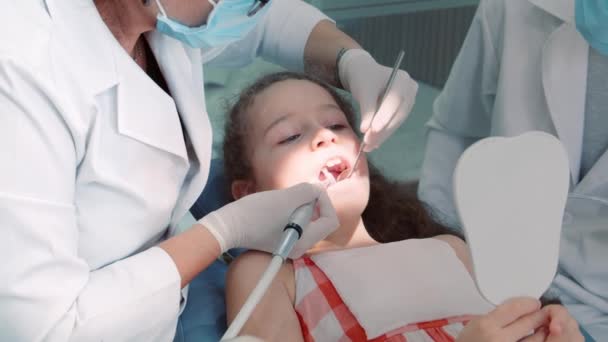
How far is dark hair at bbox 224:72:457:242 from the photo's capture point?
1.73m

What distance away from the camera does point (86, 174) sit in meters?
1.12

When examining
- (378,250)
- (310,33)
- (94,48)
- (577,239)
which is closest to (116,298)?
(94,48)

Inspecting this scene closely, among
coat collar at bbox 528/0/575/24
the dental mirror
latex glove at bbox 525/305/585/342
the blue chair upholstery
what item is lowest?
the blue chair upholstery

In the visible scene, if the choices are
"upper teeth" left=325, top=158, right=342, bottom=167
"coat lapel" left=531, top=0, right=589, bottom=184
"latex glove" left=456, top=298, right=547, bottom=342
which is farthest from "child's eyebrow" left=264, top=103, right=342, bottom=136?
"latex glove" left=456, top=298, right=547, bottom=342

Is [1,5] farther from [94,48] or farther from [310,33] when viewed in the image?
[310,33]

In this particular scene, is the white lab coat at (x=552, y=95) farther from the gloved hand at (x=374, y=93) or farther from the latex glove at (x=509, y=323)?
the latex glove at (x=509, y=323)

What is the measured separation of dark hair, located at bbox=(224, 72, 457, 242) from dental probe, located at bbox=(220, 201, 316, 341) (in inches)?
14.5

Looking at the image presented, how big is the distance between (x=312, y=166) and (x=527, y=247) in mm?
501

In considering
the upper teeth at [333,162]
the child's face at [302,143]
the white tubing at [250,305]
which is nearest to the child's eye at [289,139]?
the child's face at [302,143]

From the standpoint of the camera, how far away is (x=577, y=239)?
65.2 inches

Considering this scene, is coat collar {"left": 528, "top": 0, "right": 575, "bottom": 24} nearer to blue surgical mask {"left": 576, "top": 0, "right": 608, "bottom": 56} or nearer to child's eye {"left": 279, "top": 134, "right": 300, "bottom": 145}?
blue surgical mask {"left": 576, "top": 0, "right": 608, "bottom": 56}

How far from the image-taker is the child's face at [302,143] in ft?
5.02

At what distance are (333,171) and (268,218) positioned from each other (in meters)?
0.23

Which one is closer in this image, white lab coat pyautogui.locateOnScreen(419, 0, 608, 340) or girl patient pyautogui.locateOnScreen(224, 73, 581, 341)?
girl patient pyautogui.locateOnScreen(224, 73, 581, 341)
